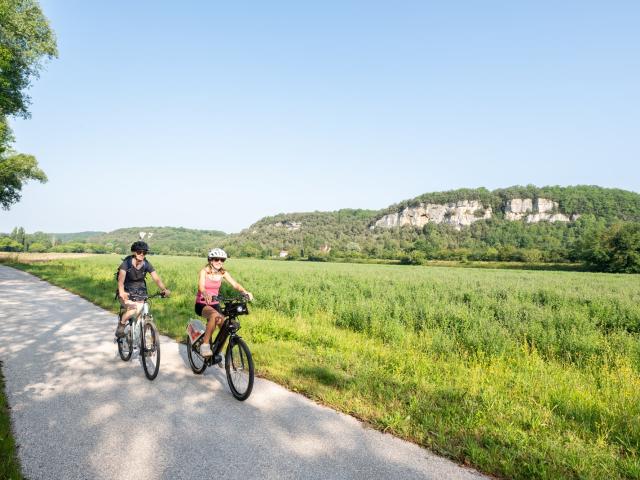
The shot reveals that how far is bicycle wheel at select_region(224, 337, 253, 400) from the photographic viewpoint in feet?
15.5

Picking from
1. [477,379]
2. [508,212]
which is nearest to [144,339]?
[477,379]

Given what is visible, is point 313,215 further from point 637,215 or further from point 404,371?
point 404,371

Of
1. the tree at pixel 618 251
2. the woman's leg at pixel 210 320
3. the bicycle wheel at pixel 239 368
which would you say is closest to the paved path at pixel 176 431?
the bicycle wheel at pixel 239 368

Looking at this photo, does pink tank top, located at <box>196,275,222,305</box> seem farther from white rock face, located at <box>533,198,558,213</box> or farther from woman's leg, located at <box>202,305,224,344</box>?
white rock face, located at <box>533,198,558,213</box>

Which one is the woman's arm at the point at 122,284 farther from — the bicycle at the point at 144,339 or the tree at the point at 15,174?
the tree at the point at 15,174

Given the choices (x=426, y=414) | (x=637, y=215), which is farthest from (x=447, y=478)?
(x=637, y=215)

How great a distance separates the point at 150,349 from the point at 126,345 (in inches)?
44.5

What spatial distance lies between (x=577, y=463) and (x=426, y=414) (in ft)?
5.03

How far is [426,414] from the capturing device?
14.5ft

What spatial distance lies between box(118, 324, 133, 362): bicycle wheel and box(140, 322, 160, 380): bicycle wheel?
→ 558 millimetres

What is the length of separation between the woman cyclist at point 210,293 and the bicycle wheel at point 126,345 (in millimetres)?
1533

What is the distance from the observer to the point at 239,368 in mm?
4941

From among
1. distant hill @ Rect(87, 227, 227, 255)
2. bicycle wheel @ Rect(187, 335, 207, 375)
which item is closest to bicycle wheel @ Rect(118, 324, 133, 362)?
bicycle wheel @ Rect(187, 335, 207, 375)

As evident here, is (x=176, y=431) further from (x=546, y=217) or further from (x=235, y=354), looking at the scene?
(x=546, y=217)
